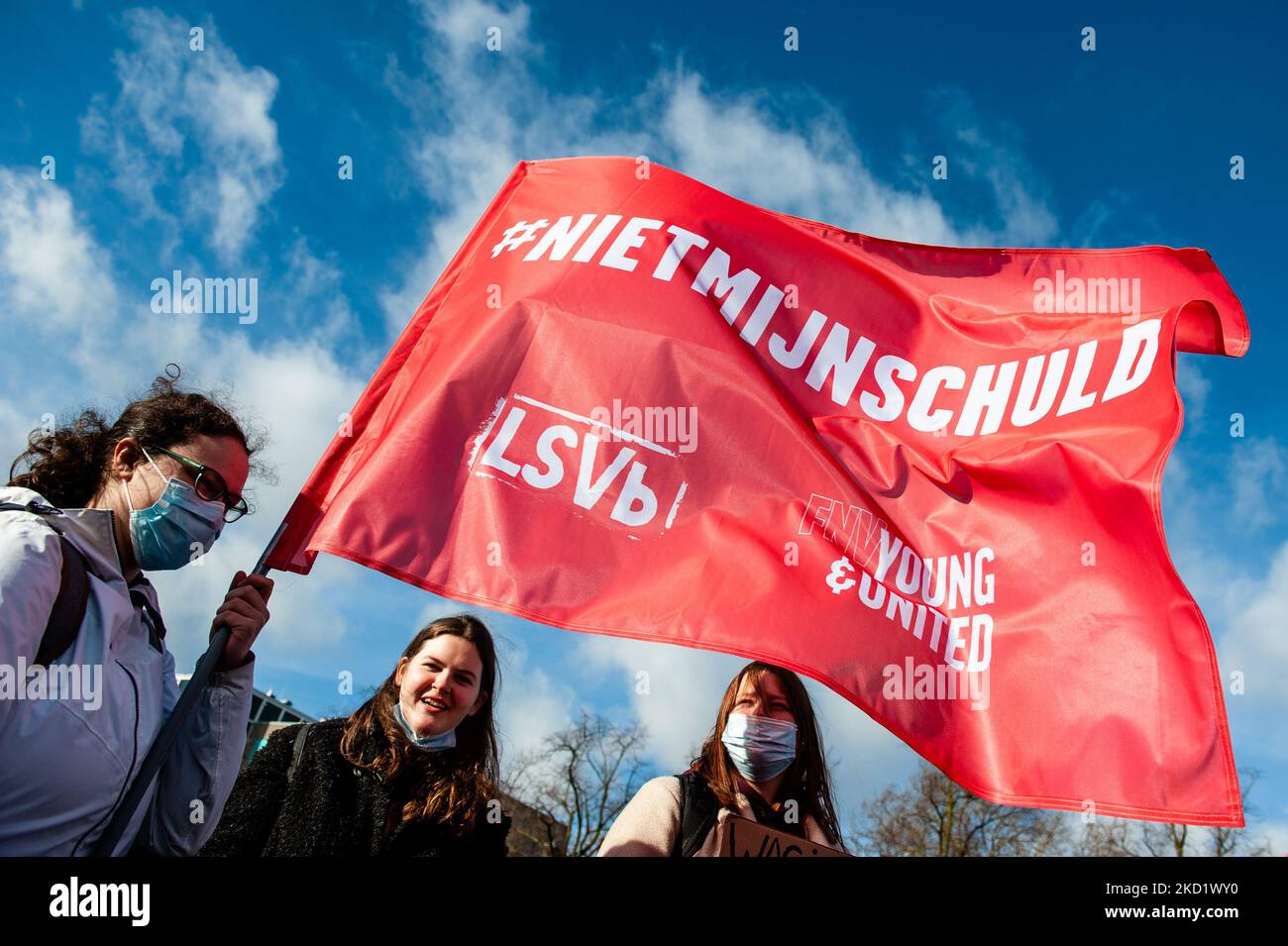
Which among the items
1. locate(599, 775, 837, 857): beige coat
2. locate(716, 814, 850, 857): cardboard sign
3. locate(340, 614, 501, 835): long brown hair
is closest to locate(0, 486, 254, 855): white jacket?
locate(340, 614, 501, 835): long brown hair

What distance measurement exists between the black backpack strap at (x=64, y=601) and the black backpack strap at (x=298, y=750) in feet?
4.60

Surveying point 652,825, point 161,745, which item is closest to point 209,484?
point 161,745

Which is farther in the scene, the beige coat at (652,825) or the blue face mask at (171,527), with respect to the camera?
the beige coat at (652,825)

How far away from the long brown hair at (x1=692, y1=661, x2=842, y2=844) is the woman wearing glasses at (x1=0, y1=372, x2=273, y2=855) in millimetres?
1983

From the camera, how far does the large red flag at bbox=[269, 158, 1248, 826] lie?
147 inches

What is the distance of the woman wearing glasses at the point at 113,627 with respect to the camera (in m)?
2.32

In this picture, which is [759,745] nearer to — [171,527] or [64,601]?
[171,527]

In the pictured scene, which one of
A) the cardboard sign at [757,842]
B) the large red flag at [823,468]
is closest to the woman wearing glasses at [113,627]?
the large red flag at [823,468]

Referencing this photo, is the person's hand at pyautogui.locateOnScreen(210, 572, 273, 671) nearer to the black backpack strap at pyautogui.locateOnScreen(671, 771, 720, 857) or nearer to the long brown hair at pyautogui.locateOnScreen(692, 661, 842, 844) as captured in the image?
the black backpack strap at pyautogui.locateOnScreen(671, 771, 720, 857)

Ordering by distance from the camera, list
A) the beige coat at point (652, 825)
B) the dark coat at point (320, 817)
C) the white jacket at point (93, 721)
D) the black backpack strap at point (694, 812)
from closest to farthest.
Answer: the white jacket at point (93, 721), the dark coat at point (320, 817), the beige coat at point (652, 825), the black backpack strap at point (694, 812)

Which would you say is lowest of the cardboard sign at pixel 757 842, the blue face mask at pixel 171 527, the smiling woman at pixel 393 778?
the cardboard sign at pixel 757 842

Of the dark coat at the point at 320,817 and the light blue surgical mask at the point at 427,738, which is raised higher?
the light blue surgical mask at the point at 427,738

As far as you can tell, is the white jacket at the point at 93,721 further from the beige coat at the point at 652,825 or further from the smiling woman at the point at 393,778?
the beige coat at the point at 652,825
